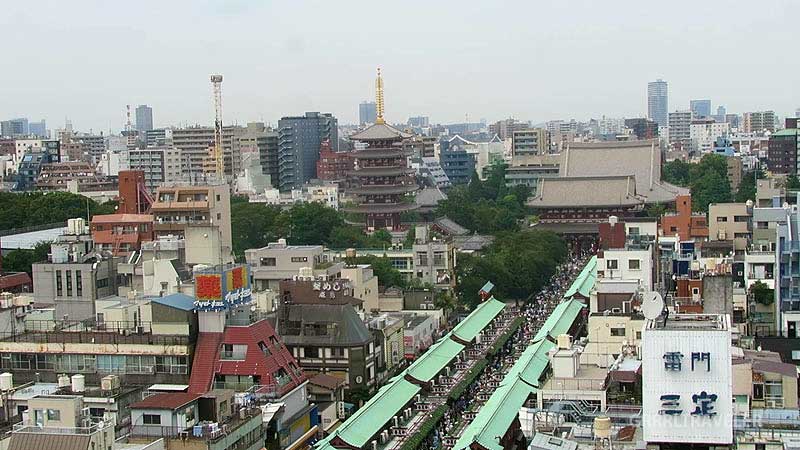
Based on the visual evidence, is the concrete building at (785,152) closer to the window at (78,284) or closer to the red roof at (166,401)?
the window at (78,284)

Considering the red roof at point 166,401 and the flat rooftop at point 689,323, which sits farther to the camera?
the red roof at point 166,401

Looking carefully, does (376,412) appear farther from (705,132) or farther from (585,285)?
(705,132)

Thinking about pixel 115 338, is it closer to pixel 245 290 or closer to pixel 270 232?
pixel 245 290

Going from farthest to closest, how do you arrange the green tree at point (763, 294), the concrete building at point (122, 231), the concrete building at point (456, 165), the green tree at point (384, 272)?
the concrete building at point (456, 165), the concrete building at point (122, 231), the green tree at point (384, 272), the green tree at point (763, 294)

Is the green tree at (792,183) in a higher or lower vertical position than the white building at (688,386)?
higher

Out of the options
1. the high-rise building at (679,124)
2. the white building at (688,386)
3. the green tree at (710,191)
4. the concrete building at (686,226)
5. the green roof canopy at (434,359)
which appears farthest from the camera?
the high-rise building at (679,124)

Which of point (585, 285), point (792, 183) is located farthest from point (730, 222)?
point (792, 183)

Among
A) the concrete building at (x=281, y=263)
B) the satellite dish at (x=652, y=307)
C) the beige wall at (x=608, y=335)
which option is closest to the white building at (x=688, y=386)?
the satellite dish at (x=652, y=307)

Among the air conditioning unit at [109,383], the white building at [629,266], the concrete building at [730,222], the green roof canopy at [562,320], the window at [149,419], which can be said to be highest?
the concrete building at [730,222]

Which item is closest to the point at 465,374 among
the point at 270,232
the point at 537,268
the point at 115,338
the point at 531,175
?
the point at 115,338
